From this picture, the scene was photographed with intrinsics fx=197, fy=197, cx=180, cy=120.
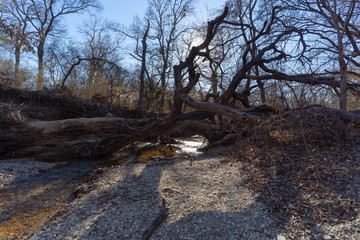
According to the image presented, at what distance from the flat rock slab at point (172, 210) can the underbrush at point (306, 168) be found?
0.28m

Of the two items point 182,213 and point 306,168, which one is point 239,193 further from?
point 306,168

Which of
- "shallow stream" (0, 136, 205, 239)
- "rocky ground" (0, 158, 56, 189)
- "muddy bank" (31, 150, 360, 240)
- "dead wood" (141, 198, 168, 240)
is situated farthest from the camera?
"rocky ground" (0, 158, 56, 189)

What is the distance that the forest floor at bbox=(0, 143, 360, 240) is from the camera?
2.06 metres

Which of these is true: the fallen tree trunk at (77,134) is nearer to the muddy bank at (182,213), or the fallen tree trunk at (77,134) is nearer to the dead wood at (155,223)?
the muddy bank at (182,213)

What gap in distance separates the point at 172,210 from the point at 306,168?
85.0 inches

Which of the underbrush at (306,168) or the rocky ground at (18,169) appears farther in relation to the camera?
the rocky ground at (18,169)

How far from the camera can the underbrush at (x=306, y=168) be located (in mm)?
2201

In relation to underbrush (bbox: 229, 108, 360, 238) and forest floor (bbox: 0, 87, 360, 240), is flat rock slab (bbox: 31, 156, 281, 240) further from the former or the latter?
underbrush (bbox: 229, 108, 360, 238)

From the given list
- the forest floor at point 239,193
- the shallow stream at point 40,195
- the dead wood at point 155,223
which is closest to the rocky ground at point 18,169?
the forest floor at point 239,193

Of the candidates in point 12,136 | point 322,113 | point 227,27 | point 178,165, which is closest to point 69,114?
point 12,136

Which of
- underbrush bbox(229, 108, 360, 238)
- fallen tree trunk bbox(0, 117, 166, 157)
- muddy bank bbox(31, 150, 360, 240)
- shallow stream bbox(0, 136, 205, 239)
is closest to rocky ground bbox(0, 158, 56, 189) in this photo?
shallow stream bbox(0, 136, 205, 239)

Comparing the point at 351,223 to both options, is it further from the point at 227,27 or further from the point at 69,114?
the point at 69,114

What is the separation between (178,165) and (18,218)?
10.6 feet

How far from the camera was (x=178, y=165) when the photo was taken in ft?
16.8
